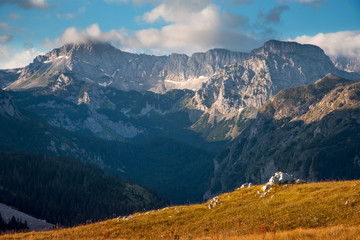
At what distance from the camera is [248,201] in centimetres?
4772

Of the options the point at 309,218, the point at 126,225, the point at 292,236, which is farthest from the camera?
the point at 126,225

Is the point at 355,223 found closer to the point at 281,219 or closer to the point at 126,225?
the point at 281,219

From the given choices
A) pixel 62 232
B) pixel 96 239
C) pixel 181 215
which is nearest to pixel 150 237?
pixel 96 239

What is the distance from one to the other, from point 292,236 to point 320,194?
19.9 m

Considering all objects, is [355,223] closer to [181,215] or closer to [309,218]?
[309,218]

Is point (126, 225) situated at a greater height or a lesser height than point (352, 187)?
lesser

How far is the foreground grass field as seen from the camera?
115 ft

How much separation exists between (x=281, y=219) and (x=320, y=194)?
920 cm

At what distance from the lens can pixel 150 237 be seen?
123ft

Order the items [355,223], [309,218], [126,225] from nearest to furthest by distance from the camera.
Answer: [355,223] → [309,218] → [126,225]

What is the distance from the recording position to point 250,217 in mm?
39688

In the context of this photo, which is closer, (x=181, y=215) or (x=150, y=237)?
(x=150, y=237)

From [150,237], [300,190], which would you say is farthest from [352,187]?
Result: [150,237]

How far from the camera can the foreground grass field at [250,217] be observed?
1375 inches
